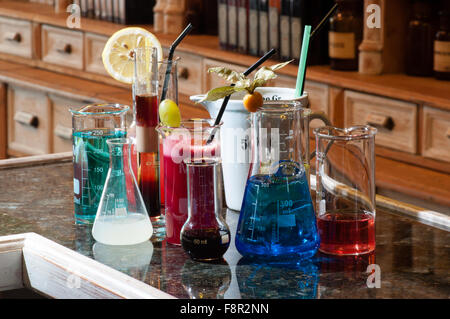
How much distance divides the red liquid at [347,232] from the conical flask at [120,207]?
0.26 m

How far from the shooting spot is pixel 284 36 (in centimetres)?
280

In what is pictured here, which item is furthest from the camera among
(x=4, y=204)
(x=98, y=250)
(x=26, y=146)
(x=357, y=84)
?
(x=26, y=146)

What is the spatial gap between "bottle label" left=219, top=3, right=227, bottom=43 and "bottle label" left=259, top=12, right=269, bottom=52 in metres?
0.18

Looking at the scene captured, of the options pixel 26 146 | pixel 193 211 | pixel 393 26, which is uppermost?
pixel 393 26

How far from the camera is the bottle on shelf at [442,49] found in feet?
8.04

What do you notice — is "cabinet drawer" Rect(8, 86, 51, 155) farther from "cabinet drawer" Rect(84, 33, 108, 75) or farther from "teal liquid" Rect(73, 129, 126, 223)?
"teal liquid" Rect(73, 129, 126, 223)

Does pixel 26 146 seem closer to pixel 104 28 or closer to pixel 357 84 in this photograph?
pixel 104 28

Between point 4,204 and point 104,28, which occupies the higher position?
point 104,28

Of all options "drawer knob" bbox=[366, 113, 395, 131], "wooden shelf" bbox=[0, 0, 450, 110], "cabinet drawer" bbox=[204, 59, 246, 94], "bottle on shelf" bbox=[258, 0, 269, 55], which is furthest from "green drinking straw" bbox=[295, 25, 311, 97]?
"cabinet drawer" bbox=[204, 59, 246, 94]

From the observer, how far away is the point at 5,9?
3.97 metres

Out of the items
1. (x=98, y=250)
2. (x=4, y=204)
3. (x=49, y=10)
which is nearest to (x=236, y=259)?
(x=98, y=250)

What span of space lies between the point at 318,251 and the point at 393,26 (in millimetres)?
1503

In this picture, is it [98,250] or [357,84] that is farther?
[357,84]

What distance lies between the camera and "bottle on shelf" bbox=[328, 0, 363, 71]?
2.65 metres
